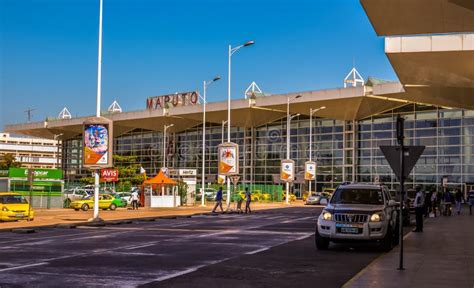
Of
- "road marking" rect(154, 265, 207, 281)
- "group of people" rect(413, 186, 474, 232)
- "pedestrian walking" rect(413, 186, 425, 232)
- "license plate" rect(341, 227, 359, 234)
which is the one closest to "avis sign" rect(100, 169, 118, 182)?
"group of people" rect(413, 186, 474, 232)

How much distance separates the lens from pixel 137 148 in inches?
4247

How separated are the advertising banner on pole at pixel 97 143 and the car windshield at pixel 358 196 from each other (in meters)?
15.4

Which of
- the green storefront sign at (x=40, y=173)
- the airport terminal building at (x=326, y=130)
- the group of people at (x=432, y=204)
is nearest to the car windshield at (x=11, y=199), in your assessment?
the green storefront sign at (x=40, y=173)

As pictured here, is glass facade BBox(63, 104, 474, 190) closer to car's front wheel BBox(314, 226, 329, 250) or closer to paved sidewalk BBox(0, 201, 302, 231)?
paved sidewalk BBox(0, 201, 302, 231)

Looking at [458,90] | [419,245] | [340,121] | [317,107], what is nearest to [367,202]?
[419,245]

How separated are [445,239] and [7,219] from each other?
20668mm

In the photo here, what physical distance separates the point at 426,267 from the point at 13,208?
77.5 ft

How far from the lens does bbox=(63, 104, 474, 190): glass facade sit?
71.3m

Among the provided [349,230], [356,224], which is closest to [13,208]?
[349,230]

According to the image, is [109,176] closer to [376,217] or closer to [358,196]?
[358,196]

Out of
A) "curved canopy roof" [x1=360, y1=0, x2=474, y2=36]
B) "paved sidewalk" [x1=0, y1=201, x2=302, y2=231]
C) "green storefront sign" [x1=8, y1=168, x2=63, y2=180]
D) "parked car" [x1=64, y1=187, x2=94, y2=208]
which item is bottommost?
"paved sidewalk" [x1=0, y1=201, x2=302, y2=231]

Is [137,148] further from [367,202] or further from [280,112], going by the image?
[367,202]

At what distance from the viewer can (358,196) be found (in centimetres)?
1820

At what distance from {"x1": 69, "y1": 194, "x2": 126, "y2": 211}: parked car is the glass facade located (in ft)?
122
